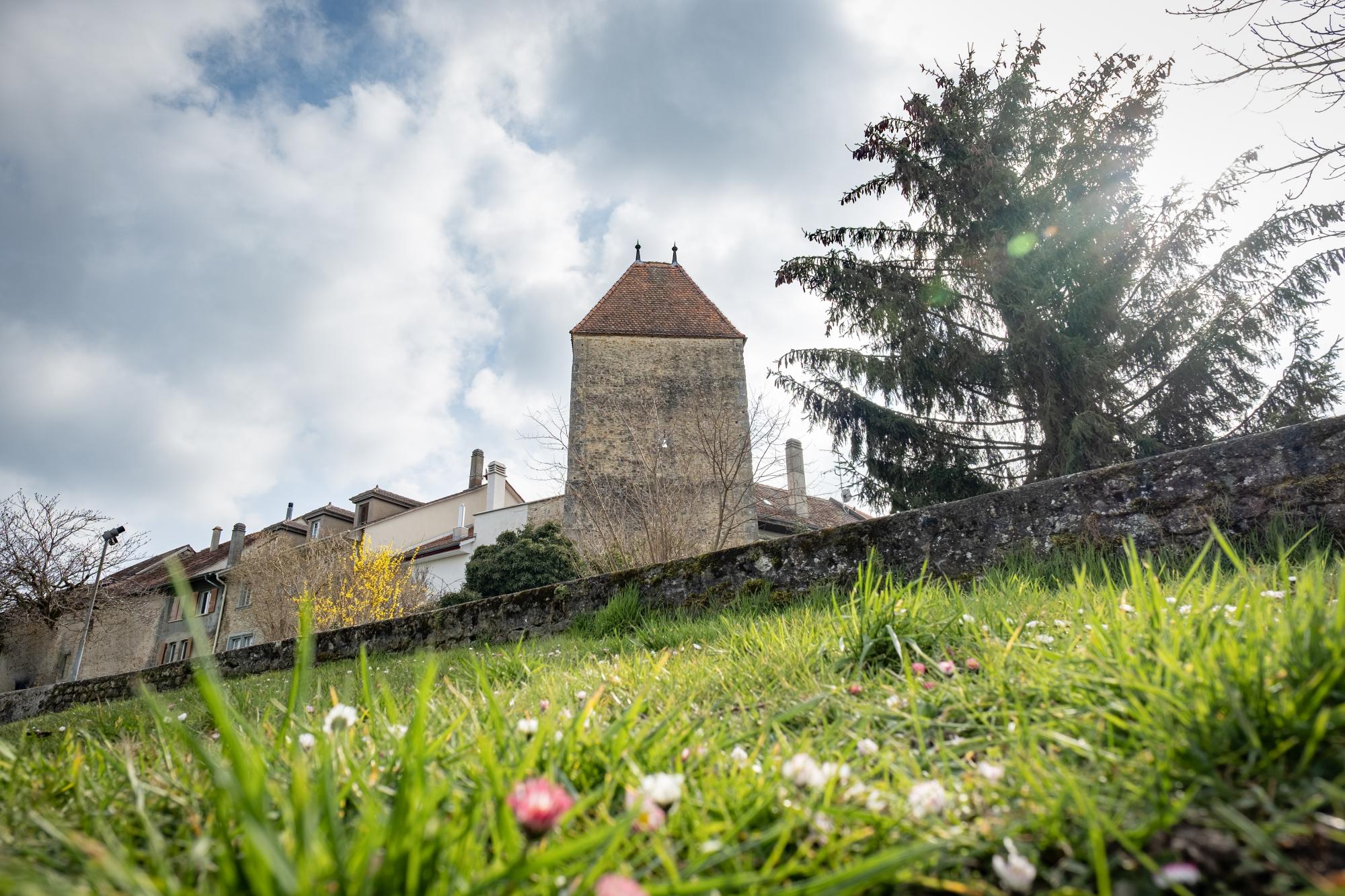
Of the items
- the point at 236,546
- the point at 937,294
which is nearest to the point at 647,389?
the point at 937,294

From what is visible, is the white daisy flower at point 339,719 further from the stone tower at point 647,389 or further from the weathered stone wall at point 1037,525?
the stone tower at point 647,389

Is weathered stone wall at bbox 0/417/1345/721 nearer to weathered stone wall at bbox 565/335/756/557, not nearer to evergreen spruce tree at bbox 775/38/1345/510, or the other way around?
evergreen spruce tree at bbox 775/38/1345/510

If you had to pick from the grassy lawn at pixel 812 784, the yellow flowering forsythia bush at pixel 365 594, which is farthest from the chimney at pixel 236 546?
the grassy lawn at pixel 812 784

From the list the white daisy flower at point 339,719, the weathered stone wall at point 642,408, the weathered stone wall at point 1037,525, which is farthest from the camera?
the weathered stone wall at point 642,408

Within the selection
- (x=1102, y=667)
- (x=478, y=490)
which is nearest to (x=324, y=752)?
(x=1102, y=667)

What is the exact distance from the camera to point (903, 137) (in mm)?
13055

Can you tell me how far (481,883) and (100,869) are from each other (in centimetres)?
55

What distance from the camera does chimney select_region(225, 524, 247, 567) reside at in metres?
34.7

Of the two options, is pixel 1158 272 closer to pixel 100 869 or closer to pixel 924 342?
pixel 924 342

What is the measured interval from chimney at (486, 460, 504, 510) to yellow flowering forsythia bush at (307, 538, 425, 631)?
27.4 ft

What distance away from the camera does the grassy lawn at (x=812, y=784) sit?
3.33 ft

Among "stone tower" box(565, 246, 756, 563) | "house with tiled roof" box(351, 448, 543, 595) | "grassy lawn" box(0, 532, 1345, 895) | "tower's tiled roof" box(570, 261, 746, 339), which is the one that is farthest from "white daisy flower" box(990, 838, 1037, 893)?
"house with tiled roof" box(351, 448, 543, 595)

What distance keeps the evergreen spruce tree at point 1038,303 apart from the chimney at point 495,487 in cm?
1975

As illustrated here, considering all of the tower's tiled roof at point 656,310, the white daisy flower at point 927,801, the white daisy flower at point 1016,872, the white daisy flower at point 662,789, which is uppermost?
the tower's tiled roof at point 656,310
